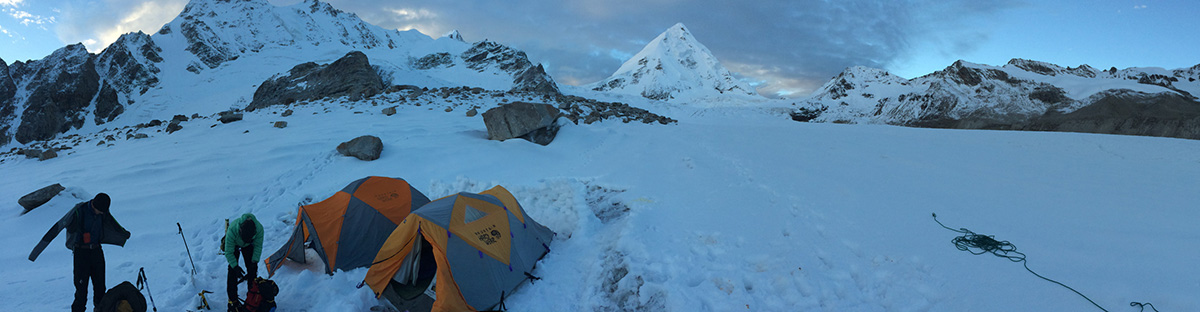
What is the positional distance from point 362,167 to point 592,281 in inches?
381

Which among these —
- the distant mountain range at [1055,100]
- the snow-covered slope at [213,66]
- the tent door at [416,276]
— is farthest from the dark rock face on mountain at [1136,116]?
the snow-covered slope at [213,66]

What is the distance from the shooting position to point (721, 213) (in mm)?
7871

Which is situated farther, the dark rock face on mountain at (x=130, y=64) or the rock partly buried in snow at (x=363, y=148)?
the dark rock face on mountain at (x=130, y=64)

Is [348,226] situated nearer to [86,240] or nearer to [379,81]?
[86,240]

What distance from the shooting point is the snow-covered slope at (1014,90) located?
58.7 feet

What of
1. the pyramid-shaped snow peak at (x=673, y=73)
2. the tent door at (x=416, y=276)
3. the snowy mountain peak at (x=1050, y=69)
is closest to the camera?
the tent door at (x=416, y=276)

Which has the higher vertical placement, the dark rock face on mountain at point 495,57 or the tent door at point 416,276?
the dark rock face on mountain at point 495,57

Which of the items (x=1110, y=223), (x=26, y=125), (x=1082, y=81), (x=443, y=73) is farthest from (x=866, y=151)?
(x=26, y=125)

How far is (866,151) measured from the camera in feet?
45.0

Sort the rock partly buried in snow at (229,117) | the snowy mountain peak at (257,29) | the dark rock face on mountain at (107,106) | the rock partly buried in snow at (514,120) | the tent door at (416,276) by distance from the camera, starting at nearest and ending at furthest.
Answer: the tent door at (416,276) < the rock partly buried in snow at (514,120) < the rock partly buried in snow at (229,117) < the dark rock face on mountain at (107,106) < the snowy mountain peak at (257,29)

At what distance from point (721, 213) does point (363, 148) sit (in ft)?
36.8

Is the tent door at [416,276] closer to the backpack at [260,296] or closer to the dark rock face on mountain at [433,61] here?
the backpack at [260,296]

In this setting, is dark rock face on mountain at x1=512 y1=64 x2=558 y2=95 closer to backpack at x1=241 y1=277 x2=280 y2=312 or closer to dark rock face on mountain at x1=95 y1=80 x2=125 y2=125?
backpack at x1=241 y1=277 x2=280 y2=312

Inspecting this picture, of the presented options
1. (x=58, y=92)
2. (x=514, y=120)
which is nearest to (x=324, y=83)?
(x=514, y=120)
